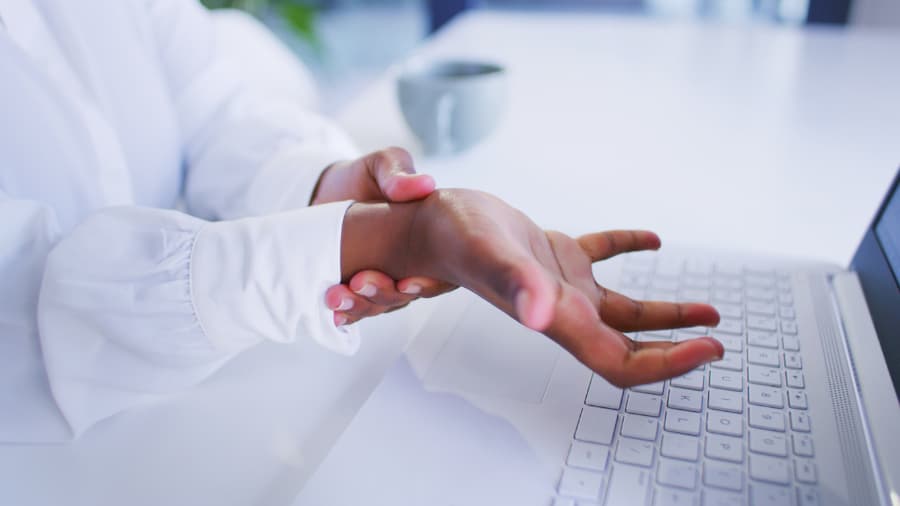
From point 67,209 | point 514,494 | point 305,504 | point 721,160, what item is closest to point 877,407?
point 514,494

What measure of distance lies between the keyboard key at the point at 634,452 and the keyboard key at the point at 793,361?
128 millimetres

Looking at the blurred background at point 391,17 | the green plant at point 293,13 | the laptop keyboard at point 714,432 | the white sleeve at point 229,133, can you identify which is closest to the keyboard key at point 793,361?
the laptop keyboard at point 714,432

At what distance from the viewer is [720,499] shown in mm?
336

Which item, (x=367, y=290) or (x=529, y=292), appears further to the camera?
(x=367, y=290)

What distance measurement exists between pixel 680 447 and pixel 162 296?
0.32 meters

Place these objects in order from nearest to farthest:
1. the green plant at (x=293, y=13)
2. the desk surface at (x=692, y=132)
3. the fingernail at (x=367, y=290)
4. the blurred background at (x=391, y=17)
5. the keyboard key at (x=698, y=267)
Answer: the fingernail at (x=367, y=290) → the keyboard key at (x=698, y=267) → the desk surface at (x=692, y=132) → the blurred background at (x=391, y=17) → the green plant at (x=293, y=13)

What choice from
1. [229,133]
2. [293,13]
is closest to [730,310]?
[229,133]

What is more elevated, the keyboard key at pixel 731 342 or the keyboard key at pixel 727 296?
the keyboard key at pixel 731 342

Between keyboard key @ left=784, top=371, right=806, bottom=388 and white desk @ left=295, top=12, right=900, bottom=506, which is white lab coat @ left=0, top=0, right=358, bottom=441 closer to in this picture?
white desk @ left=295, top=12, right=900, bottom=506

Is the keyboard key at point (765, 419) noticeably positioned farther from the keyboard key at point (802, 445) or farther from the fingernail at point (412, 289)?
the fingernail at point (412, 289)

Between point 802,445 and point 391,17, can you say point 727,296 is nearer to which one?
point 802,445

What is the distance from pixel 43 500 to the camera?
370 millimetres

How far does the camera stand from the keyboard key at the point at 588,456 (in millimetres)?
358

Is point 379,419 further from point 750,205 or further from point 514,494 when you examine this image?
point 750,205
